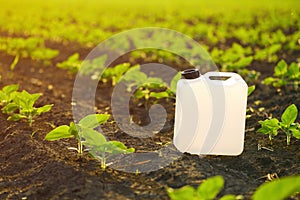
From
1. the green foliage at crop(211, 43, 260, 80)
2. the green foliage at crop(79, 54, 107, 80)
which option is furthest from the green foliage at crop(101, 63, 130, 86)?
the green foliage at crop(211, 43, 260, 80)

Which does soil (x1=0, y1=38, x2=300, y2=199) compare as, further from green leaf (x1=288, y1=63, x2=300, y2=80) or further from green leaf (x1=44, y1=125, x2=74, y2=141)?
green leaf (x1=288, y1=63, x2=300, y2=80)

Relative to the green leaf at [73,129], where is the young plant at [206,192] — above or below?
below

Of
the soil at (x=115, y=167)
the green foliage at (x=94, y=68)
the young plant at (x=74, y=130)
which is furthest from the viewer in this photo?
the green foliage at (x=94, y=68)

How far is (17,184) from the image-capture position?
3.08 m

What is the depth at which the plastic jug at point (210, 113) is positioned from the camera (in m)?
3.19

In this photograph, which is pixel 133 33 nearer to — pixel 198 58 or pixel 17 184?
pixel 198 58

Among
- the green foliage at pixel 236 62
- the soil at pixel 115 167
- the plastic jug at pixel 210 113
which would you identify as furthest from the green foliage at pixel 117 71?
the plastic jug at pixel 210 113

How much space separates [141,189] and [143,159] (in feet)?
1.49

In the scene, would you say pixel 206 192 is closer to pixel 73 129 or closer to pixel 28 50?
Answer: pixel 73 129

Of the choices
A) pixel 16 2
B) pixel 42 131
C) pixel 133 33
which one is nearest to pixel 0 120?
pixel 42 131

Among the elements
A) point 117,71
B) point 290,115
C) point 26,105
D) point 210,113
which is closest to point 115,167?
point 210,113

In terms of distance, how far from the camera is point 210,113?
10.7ft

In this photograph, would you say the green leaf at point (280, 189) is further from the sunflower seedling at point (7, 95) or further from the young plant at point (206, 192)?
the sunflower seedling at point (7, 95)

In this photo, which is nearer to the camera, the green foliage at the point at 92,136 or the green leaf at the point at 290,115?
the green foliage at the point at 92,136
